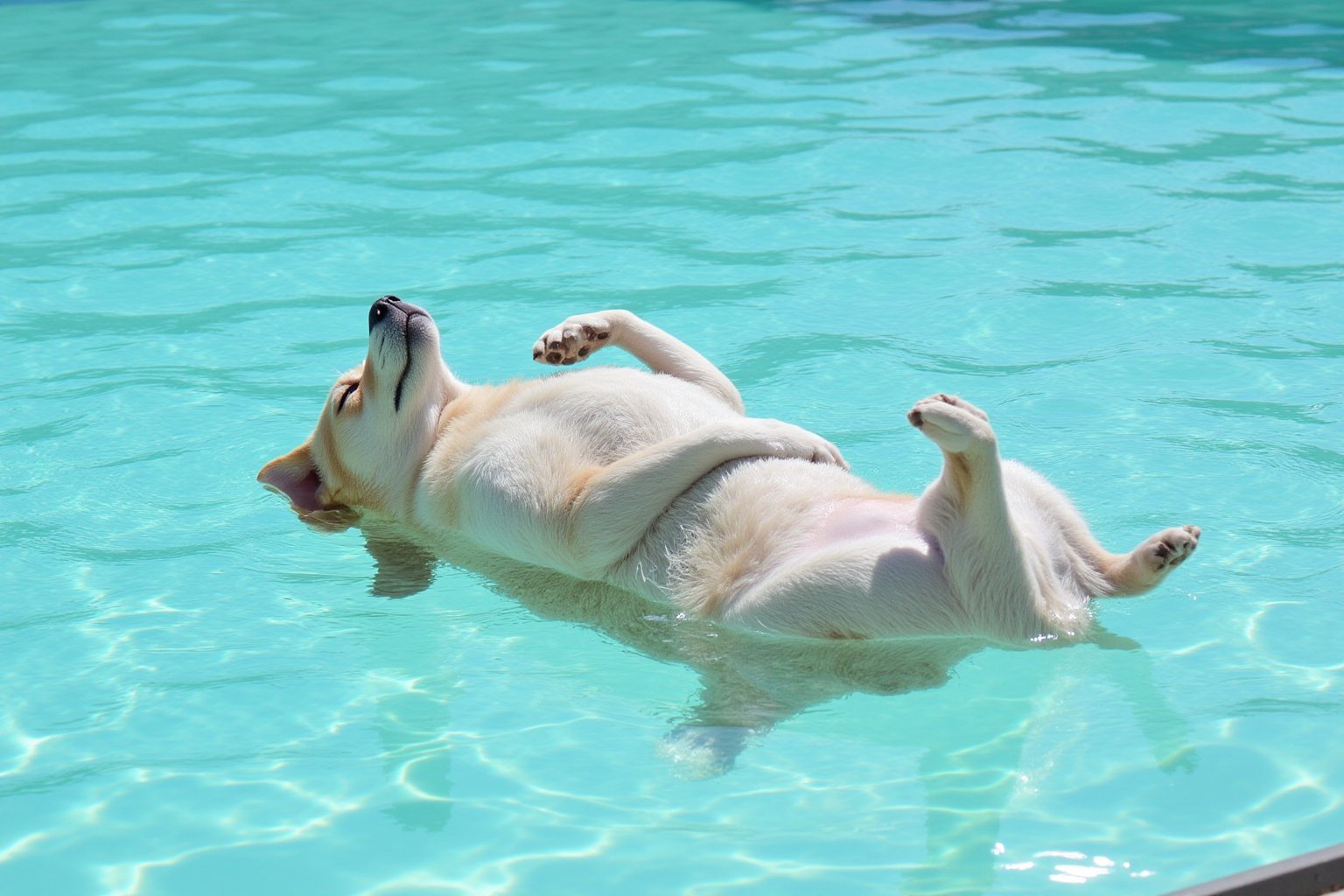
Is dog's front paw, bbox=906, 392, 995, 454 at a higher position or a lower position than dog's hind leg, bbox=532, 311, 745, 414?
higher

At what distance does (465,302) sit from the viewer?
6922 mm

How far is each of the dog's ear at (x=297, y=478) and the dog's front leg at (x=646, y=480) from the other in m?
1.09

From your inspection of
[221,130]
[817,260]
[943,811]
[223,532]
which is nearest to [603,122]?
[221,130]

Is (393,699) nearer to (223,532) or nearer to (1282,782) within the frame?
(223,532)

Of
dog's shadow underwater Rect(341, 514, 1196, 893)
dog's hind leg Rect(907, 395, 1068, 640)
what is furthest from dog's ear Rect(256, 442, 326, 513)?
dog's hind leg Rect(907, 395, 1068, 640)

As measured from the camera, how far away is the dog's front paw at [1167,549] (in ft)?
12.2

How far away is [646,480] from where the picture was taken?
165 inches

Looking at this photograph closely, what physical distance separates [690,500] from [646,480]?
14cm

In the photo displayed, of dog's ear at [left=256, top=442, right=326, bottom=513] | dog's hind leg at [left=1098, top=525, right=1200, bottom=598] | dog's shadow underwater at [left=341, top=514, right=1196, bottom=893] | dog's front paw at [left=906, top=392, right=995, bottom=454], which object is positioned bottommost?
dog's shadow underwater at [left=341, top=514, right=1196, bottom=893]

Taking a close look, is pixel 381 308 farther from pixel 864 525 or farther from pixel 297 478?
pixel 864 525

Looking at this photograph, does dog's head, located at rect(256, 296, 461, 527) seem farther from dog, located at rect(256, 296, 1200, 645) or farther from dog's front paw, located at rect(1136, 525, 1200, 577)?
dog's front paw, located at rect(1136, 525, 1200, 577)

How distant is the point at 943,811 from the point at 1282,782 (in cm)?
73

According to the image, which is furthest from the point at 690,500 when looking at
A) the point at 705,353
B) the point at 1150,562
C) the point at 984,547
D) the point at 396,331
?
the point at 705,353

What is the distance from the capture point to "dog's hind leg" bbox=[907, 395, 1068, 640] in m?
3.64
